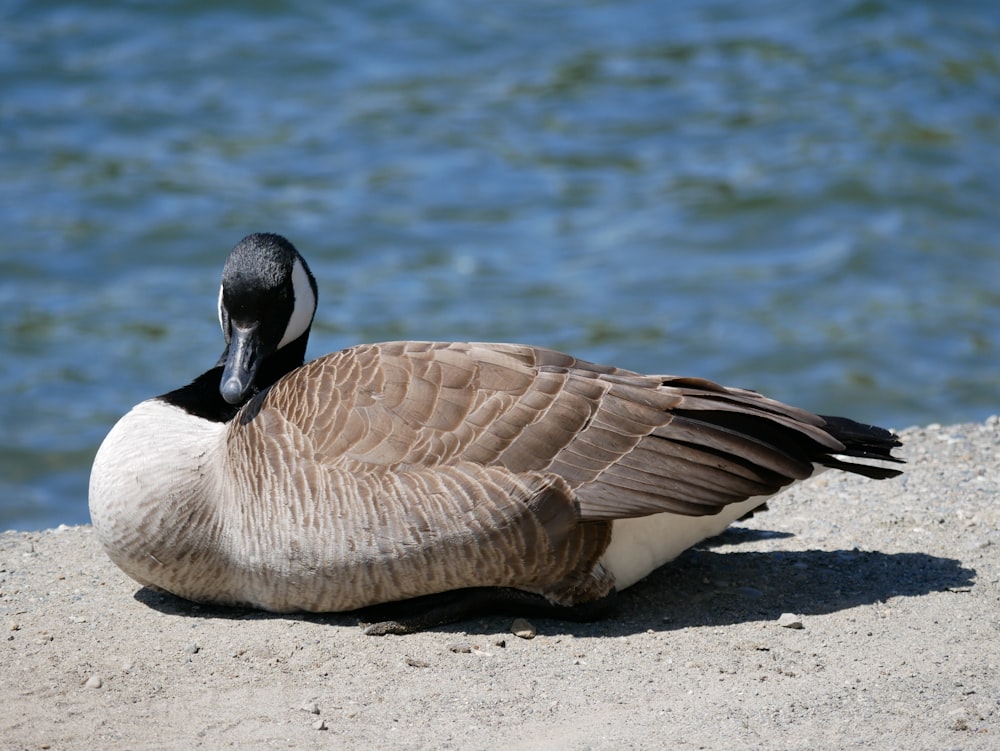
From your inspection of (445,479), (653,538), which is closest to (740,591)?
(653,538)

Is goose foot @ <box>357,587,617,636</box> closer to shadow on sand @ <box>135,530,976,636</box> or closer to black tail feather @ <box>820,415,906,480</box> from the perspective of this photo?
shadow on sand @ <box>135,530,976,636</box>

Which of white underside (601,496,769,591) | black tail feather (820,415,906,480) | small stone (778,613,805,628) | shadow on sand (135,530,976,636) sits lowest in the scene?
shadow on sand (135,530,976,636)

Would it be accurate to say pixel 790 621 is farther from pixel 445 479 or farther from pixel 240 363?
pixel 240 363

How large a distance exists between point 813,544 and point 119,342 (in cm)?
693

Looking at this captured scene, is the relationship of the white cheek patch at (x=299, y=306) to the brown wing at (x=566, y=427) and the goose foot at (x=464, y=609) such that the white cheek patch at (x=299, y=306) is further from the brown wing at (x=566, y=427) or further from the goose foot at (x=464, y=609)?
the goose foot at (x=464, y=609)

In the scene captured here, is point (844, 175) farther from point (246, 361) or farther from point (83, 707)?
point (83, 707)

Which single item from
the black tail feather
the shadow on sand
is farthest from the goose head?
the black tail feather

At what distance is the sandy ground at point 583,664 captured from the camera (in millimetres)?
4430

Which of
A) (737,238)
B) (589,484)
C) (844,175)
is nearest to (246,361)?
(589,484)

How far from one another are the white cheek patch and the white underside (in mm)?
1854

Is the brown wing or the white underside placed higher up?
the brown wing

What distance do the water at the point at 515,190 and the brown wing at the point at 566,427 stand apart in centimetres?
381

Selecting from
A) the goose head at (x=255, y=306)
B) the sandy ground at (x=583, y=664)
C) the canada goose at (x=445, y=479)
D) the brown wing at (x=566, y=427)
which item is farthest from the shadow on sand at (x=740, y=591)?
the goose head at (x=255, y=306)

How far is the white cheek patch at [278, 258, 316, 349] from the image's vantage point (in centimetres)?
605
